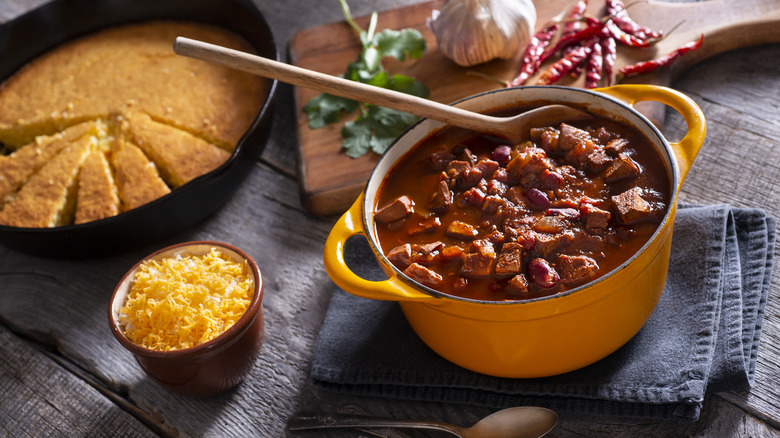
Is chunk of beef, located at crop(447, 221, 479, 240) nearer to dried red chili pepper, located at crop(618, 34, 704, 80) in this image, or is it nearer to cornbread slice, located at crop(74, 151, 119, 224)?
dried red chili pepper, located at crop(618, 34, 704, 80)

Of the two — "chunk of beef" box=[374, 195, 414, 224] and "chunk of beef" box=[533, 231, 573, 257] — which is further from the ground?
"chunk of beef" box=[533, 231, 573, 257]

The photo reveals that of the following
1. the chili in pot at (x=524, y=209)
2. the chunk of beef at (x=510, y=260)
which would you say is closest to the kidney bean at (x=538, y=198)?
the chili in pot at (x=524, y=209)

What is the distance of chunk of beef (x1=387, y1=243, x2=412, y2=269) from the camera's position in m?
2.14

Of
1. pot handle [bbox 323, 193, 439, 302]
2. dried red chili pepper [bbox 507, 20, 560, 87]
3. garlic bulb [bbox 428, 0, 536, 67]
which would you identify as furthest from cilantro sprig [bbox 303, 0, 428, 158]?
pot handle [bbox 323, 193, 439, 302]

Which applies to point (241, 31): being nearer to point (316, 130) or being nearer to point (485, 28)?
point (316, 130)

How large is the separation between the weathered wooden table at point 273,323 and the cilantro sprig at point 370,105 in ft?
0.98

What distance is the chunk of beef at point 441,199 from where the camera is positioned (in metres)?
2.33

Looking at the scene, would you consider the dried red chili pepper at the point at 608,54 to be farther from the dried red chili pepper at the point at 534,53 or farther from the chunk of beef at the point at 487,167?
the chunk of beef at the point at 487,167

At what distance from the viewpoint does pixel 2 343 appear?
294 cm

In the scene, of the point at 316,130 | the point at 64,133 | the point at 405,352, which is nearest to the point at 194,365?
the point at 405,352

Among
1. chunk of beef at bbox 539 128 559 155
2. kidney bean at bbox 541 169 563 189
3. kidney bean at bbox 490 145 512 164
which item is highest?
chunk of beef at bbox 539 128 559 155

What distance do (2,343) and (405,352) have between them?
178cm

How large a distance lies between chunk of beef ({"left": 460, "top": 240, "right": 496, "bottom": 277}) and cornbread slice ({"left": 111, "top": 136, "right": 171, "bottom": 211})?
5.42ft

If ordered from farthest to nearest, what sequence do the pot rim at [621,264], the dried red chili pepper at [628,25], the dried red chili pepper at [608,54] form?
the dried red chili pepper at [628,25] → the dried red chili pepper at [608,54] → the pot rim at [621,264]
